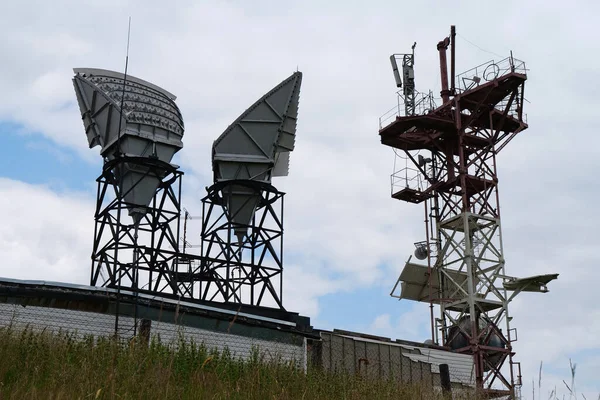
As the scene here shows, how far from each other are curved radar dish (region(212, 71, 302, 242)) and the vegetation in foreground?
24.5 meters

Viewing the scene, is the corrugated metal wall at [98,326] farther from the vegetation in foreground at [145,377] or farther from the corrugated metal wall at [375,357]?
the vegetation in foreground at [145,377]

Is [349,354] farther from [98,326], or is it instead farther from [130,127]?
[130,127]

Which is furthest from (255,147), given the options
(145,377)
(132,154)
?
(145,377)

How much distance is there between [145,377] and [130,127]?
2725cm

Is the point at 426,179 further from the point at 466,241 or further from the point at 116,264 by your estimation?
the point at 116,264

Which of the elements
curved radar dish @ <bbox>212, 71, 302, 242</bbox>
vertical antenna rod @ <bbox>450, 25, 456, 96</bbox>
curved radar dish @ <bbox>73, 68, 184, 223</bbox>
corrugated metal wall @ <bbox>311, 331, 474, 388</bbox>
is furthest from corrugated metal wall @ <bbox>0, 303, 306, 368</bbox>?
vertical antenna rod @ <bbox>450, 25, 456, 96</bbox>

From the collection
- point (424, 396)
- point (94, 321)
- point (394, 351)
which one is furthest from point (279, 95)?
point (424, 396)

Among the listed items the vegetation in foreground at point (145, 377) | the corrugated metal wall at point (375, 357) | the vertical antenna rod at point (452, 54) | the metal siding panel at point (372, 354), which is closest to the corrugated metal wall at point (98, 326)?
the corrugated metal wall at point (375, 357)

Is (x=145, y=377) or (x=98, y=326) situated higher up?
(x=98, y=326)

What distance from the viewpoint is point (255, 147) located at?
130ft

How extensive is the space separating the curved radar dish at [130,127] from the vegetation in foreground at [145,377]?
22.4m

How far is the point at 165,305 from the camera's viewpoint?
24.9m

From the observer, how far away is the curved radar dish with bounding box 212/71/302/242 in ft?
129

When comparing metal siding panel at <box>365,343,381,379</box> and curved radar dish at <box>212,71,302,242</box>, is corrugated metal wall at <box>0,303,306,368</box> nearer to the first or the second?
metal siding panel at <box>365,343,381,379</box>
